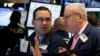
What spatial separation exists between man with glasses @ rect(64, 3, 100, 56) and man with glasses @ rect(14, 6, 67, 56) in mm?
169

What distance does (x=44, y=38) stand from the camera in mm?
3150

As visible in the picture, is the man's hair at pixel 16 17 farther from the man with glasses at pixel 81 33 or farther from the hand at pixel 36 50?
the man with glasses at pixel 81 33

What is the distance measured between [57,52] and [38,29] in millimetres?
547

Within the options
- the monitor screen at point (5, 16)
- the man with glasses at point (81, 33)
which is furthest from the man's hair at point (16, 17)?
the man with glasses at point (81, 33)

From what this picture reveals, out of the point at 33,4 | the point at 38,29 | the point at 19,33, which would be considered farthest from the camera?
the point at 19,33

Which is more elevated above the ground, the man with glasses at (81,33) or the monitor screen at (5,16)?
the man with glasses at (81,33)

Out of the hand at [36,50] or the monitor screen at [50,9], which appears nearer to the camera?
the hand at [36,50]

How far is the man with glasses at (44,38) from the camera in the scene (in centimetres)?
297

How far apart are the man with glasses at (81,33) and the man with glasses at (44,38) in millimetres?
169

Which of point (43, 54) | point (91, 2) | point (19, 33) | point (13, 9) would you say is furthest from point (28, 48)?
point (91, 2)

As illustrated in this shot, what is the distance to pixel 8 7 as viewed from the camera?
5.45m

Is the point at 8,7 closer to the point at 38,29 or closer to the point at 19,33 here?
the point at 19,33

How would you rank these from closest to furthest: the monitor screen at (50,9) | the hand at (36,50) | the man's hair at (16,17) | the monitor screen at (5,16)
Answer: the hand at (36,50) → the monitor screen at (50,9) → the man's hair at (16,17) → the monitor screen at (5,16)

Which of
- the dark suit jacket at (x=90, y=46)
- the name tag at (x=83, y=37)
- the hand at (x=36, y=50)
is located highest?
the name tag at (x=83, y=37)
